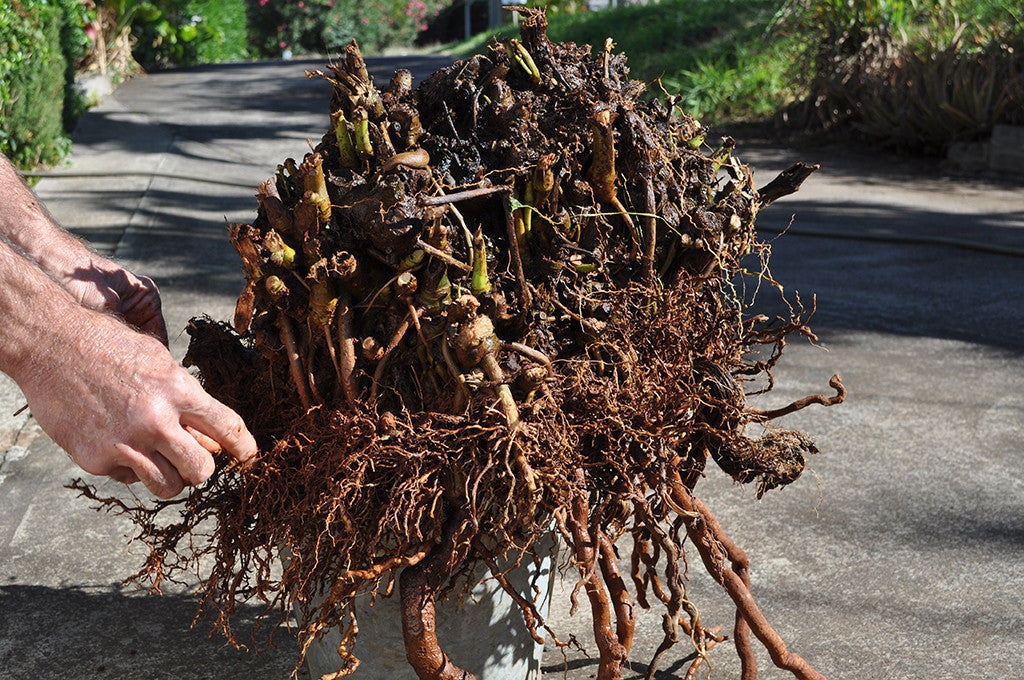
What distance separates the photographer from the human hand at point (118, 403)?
1.45 meters

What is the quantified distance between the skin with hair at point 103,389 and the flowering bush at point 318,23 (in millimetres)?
21027

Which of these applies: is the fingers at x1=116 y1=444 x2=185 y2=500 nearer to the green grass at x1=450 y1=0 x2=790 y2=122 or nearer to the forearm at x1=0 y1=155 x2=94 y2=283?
the forearm at x1=0 y1=155 x2=94 y2=283

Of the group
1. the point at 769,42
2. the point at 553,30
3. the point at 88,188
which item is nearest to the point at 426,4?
the point at 553,30

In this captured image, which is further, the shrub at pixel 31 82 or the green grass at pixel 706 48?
the green grass at pixel 706 48

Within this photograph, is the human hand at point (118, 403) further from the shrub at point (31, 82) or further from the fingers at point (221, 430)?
the shrub at point (31, 82)

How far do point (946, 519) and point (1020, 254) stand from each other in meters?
3.61

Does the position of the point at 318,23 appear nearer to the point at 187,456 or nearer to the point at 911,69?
the point at 911,69

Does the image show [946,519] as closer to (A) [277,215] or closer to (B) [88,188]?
(A) [277,215]

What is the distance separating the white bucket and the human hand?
48 centimetres

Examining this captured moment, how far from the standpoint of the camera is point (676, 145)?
1.81m

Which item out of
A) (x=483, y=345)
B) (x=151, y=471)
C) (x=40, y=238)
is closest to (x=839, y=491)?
(x=483, y=345)

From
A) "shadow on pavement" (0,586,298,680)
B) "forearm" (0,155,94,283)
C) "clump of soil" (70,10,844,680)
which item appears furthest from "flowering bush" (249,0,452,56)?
"clump of soil" (70,10,844,680)

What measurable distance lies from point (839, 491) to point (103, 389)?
2.56 m

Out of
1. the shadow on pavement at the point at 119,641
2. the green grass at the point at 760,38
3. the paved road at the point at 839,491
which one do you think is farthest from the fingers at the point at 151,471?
the green grass at the point at 760,38
